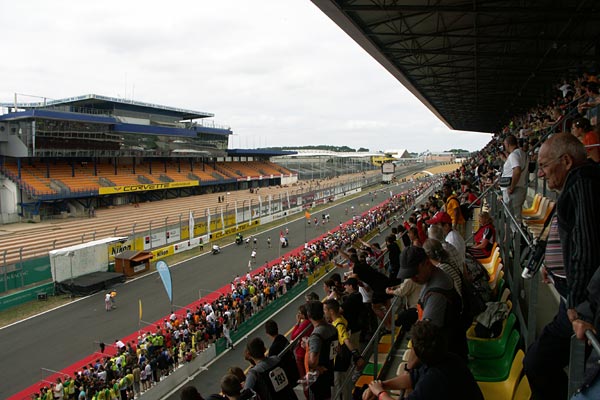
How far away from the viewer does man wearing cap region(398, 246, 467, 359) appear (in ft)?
8.86

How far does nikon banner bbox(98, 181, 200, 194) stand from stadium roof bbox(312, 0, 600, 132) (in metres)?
26.2

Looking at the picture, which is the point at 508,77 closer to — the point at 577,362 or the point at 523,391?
the point at 523,391

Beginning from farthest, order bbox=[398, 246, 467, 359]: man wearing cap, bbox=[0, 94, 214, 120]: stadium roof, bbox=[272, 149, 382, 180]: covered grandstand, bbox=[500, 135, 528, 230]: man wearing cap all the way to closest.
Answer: bbox=[272, 149, 382, 180]: covered grandstand → bbox=[0, 94, 214, 120]: stadium roof → bbox=[500, 135, 528, 230]: man wearing cap → bbox=[398, 246, 467, 359]: man wearing cap

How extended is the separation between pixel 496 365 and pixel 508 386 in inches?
14.6

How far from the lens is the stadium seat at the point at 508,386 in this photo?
9.62 ft

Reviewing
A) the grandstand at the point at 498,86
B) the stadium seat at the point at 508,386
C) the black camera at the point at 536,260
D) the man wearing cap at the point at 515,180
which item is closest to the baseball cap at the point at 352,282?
the grandstand at the point at 498,86

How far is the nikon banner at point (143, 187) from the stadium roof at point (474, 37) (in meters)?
26.2

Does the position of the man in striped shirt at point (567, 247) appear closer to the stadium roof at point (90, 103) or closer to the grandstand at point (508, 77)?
the grandstand at point (508, 77)

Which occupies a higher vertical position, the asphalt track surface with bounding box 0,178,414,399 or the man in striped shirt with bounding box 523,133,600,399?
the man in striped shirt with bounding box 523,133,600,399

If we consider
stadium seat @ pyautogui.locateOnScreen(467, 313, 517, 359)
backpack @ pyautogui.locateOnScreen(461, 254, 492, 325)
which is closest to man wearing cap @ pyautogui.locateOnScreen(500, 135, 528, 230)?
backpack @ pyautogui.locateOnScreen(461, 254, 492, 325)

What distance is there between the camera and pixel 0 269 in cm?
1641

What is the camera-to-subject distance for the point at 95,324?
1497 cm

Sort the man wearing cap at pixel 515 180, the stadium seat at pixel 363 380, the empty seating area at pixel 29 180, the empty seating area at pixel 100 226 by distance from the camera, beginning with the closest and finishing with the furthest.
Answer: the stadium seat at pixel 363 380 → the man wearing cap at pixel 515 180 → the empty seating area at pixel 100 226 → the empty seating area at pixel 29 180

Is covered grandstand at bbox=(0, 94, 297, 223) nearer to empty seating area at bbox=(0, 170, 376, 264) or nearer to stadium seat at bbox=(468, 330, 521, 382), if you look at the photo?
empty seating area at bbox=(0, 170, 376, 264)
